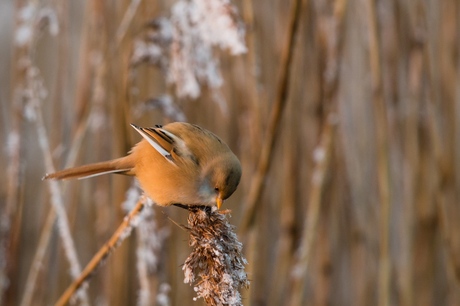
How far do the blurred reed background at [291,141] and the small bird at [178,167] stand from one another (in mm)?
103

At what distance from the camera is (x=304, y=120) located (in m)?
1.68

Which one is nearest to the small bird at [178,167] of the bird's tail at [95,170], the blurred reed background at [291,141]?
the bird's tail at [95,170]

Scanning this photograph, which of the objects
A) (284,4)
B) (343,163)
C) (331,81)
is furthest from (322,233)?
(284,4)

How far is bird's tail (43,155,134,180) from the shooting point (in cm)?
109

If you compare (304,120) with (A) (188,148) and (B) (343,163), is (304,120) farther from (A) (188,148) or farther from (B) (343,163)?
(A) (188,148)

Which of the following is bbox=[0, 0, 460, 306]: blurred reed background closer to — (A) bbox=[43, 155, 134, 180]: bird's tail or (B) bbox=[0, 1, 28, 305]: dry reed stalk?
(B) bbox=[0, 1, 28, 305]: dry reed stalk

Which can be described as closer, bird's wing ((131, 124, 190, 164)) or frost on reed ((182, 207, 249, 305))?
frost on reed ((182, 207, 249, 305))

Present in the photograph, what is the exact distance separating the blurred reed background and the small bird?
→ 103 mm

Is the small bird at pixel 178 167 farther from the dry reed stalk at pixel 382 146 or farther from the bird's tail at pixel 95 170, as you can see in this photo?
the dry reed stalk at pixel 382 146

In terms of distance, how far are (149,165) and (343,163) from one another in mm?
677

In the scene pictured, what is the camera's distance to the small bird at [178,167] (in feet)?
3.55

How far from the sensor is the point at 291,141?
162 centimetres

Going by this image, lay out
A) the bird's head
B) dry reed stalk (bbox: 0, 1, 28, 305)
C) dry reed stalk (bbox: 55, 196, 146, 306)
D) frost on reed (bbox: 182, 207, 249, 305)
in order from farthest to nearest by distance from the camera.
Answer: dry reed stalk (bbox: 0, 1, 28, 305) < the bird's head < dry reed stalk (bbox: 55, 196, 146, 306) < frost on reed (bbox: 182, 207, 249, 305)

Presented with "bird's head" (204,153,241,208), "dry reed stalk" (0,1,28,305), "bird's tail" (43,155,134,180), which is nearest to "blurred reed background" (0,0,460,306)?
"dry reed stalk" (0,1,28,305)
